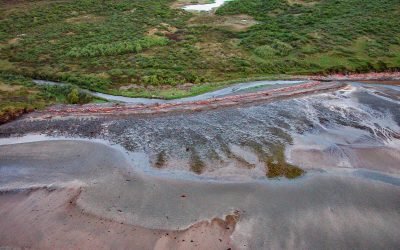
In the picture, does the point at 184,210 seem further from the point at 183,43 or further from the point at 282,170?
the point at 183,43

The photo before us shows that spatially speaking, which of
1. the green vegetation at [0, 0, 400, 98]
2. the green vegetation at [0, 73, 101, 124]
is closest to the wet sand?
the green vegetation at [0, 73, 101, 124]

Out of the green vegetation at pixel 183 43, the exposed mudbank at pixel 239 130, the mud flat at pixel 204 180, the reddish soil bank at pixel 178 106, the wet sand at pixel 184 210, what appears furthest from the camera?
the green vegetation at pixel 183 43

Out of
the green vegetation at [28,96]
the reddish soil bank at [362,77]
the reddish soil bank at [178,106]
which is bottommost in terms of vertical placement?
the green vegetation at [28,96]

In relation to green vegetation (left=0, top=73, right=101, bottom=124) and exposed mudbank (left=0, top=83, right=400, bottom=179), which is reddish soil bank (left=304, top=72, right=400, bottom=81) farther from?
green vegetation (left=0, top=73, right=101, bottom=124)

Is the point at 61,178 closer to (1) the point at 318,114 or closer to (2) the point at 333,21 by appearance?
(1) the point at 318,114

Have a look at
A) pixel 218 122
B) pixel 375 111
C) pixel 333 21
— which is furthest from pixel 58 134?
pixel 333 21

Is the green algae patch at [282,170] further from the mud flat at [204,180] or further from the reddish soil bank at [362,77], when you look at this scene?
the reddish soil bank at [362,77]

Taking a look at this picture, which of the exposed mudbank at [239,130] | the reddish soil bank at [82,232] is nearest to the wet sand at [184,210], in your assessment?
the reddish soil bank at [82,232]
